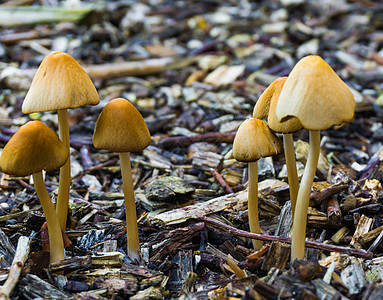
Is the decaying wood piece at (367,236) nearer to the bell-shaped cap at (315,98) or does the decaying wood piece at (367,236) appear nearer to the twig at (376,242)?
the twig at (376,242)


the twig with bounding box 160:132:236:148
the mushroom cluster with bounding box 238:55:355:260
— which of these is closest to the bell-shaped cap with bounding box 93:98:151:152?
the mushroom cluster with bounding box 238:55:355:260

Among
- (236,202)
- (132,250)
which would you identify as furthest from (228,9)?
(132,250)

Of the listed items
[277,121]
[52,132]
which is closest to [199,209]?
[277,121]

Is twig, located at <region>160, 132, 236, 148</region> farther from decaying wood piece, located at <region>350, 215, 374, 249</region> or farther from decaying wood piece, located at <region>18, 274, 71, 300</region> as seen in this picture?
decaying wood piece, located at <region>18, 274, 71, 300</region>

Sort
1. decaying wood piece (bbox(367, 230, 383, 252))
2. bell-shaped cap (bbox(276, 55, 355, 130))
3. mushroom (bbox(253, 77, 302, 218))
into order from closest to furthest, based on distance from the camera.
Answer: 1. bell-shaped cap (bbox(276, 55, 355, 130))
2. mushroom (bbox(253, 77, 302, 218))
3. decaying wood piece (bbox(367, 230, 383, 252))

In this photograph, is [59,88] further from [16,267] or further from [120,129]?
[16,267]

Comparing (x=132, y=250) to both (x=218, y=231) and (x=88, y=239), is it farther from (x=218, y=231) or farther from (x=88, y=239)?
(x=218, y=231)
